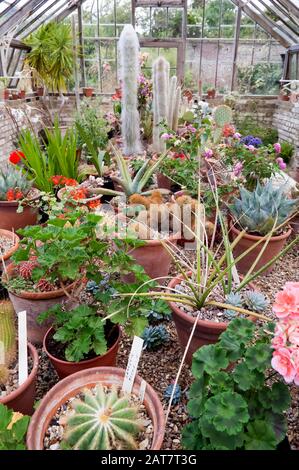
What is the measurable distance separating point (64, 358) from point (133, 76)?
3594 millimetres

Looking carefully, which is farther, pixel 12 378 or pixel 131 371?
pixel 12 378

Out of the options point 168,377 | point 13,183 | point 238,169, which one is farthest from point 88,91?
point 168,377

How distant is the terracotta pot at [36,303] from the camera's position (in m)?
1.55

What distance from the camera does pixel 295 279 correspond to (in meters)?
2.22

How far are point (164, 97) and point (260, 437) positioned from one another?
3760 millimetres

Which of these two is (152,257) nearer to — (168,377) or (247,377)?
(168,377)

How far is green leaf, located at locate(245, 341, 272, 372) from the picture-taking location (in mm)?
929

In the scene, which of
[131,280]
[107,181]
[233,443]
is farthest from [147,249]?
[107,181]

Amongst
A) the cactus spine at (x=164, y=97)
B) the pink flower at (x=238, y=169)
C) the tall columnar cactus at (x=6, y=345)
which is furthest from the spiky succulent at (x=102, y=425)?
the cactus spine at (x=164, y=97)

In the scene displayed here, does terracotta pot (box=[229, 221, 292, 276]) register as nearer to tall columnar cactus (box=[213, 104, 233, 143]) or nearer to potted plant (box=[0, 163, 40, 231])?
potted plant (box=[0, 163, 40, 231])

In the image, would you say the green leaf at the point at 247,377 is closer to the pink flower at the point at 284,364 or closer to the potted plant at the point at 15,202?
the pink flower at the point at 284,364

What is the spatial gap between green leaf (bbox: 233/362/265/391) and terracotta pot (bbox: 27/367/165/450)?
10.2 inches

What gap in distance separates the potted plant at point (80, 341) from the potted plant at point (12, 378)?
0.10 meters

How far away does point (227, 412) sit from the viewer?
870mm
